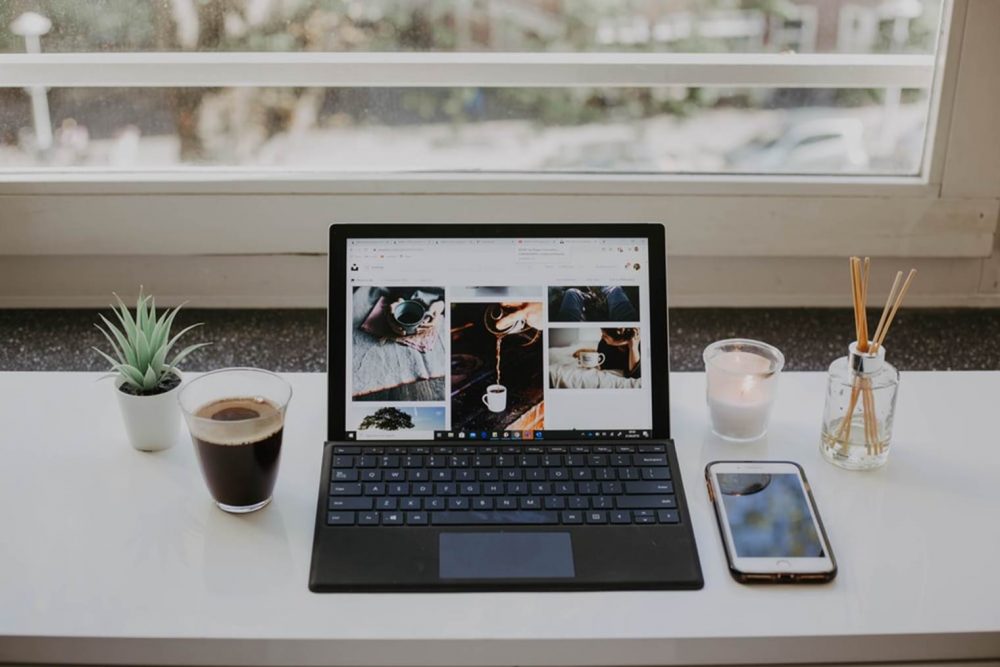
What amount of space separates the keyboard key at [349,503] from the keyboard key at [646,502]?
0.25m

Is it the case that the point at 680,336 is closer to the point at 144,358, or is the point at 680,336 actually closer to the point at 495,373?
the point at 495,373

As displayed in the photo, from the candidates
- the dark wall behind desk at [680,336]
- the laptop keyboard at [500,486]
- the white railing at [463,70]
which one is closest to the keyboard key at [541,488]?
the laptop keyboard at [500,486]

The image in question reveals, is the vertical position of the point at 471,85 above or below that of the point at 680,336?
above

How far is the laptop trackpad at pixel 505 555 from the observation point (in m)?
0.96

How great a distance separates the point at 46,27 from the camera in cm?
232

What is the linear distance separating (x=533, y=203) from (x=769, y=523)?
1.46 meters

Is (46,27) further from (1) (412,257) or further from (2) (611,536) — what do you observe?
(2) (611,536)

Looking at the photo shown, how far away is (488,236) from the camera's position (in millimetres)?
1181

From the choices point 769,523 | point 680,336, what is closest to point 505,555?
point 769,523

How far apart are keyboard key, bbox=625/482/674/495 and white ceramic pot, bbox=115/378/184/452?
20.0 inches

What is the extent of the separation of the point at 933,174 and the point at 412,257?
1629mm

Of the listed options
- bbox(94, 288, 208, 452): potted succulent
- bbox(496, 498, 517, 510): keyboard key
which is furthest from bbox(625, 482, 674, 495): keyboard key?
bbox(94, 288, 208, 452): potted succulent

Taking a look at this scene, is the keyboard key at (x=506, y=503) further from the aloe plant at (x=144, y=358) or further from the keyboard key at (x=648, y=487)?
the aloe plant at (x=144, y=358)

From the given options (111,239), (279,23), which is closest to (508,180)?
(279,23)
